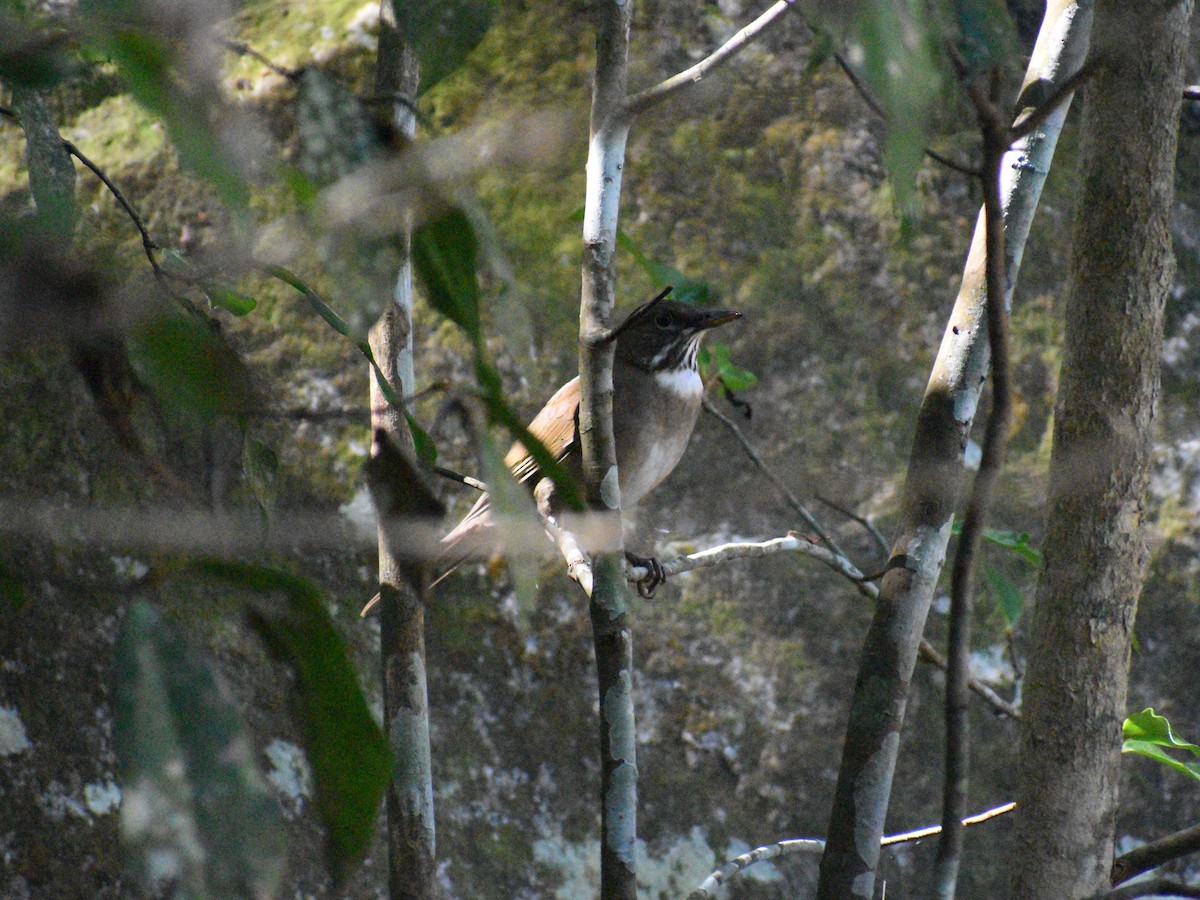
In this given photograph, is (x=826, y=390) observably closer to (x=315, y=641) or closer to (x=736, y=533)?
(x=736, y=533)

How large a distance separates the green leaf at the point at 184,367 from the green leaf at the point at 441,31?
320 mm

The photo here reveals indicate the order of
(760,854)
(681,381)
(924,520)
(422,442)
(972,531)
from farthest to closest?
(681,381) < (760,854) < (924,520) < (422,442) < (972,531)

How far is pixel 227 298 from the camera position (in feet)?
5.33

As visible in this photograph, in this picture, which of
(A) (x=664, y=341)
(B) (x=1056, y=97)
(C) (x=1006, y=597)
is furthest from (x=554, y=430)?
(B) (x=1056, y=97)

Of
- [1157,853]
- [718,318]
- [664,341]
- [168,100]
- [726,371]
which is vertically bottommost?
[1157,853]

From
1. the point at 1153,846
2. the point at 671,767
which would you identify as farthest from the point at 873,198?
the point at 1153,846

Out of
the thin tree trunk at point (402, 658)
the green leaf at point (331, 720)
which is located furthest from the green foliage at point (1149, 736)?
the green leaf at point (331, 720)

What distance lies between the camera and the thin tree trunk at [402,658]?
1881mm

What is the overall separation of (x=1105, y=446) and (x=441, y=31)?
4.52ft

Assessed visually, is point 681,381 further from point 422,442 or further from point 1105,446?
point 422,442

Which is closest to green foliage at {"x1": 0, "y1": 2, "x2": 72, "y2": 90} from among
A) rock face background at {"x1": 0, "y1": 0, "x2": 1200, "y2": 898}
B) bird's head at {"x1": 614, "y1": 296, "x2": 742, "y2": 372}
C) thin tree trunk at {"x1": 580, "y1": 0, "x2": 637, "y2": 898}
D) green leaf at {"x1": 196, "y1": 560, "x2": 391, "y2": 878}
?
green leaf at {"x1": 196, "y1": 560, "x2": 391, "y2": 878}

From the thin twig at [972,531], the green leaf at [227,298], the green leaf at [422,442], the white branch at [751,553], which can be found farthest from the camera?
the white branch at [751,553]

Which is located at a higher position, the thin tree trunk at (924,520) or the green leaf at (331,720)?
the thin tree trunk at (924,520)

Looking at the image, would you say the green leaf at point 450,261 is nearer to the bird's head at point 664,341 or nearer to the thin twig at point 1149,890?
the thin twig at point 1149,890
